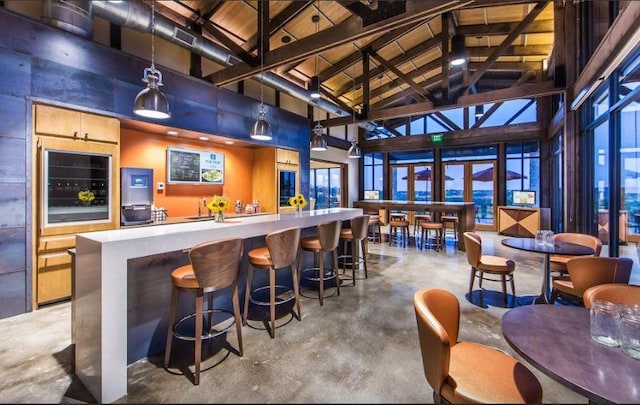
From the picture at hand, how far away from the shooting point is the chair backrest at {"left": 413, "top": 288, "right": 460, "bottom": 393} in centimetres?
118

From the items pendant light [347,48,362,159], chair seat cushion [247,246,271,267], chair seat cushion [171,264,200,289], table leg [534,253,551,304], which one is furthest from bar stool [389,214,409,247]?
chair seat cushion [171,264,200,289]

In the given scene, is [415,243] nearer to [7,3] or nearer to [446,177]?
[446,177]

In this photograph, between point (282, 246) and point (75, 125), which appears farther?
point (75, 125)

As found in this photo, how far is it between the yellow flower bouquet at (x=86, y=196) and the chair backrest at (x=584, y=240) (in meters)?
5.88

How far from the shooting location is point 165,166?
4832 mm

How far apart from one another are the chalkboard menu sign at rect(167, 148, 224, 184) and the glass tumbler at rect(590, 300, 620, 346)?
5296mm

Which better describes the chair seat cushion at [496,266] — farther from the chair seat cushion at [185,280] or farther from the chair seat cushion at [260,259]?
the chair seat cushion at [185,280]

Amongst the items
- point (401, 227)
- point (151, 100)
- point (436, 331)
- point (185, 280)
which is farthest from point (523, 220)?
point (151, 100)

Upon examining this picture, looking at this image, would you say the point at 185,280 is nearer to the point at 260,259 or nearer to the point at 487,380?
the point at 260,259

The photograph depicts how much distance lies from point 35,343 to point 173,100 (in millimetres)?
3307

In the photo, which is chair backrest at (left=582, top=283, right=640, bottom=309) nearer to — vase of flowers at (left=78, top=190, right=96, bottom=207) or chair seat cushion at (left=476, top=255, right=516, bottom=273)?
chair seat cushion at (left=476, top=255, right=516, bottom=273)

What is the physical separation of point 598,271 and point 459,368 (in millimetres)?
1921

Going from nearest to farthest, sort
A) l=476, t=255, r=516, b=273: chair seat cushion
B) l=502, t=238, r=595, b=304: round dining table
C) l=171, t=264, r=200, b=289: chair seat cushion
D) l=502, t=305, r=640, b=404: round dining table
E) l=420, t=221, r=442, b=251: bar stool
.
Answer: l=502, t=305, r=640, b=404: round dining table, l=171, t=264, r=200, b=289: chair seat cushion, l=502, t=238, r=595, b=304: round dining table, l=476, t=255, r=516, b=273: chair seat cushion, l=420, t=221, r=442, b=251: bar stool

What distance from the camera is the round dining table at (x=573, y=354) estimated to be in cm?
99
